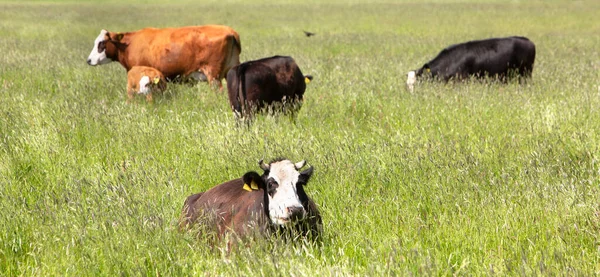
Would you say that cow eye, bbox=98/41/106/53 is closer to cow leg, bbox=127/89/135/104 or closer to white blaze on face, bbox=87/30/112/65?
white blaze on face, bbox=87/30/112/65

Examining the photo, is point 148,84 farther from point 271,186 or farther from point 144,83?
point 271,186

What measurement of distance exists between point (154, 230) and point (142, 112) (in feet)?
14.0

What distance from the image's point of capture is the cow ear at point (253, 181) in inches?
170

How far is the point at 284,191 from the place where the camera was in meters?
4.20

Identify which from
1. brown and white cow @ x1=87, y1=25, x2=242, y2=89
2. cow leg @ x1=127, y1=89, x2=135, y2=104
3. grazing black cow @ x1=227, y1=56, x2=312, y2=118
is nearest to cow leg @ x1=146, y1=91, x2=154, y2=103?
cow leg @ x1=127, y1=89, x2=135, y2=104

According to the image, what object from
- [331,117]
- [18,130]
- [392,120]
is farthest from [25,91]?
[392,120]

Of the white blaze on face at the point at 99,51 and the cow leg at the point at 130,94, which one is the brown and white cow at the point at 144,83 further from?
the white blaze on face at the point at 99,51

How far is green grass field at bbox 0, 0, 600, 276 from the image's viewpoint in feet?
12.0

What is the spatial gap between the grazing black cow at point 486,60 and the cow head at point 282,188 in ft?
28.6

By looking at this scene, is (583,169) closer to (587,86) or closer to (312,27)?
(587,86)

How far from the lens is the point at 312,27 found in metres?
32.4

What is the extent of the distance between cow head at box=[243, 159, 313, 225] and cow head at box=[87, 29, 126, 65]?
31.4ft

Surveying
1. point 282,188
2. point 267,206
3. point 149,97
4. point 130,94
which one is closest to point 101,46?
point 130,94

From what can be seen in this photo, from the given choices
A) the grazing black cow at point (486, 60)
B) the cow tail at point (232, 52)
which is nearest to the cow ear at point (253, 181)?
the cow tail at point (232, 52)
